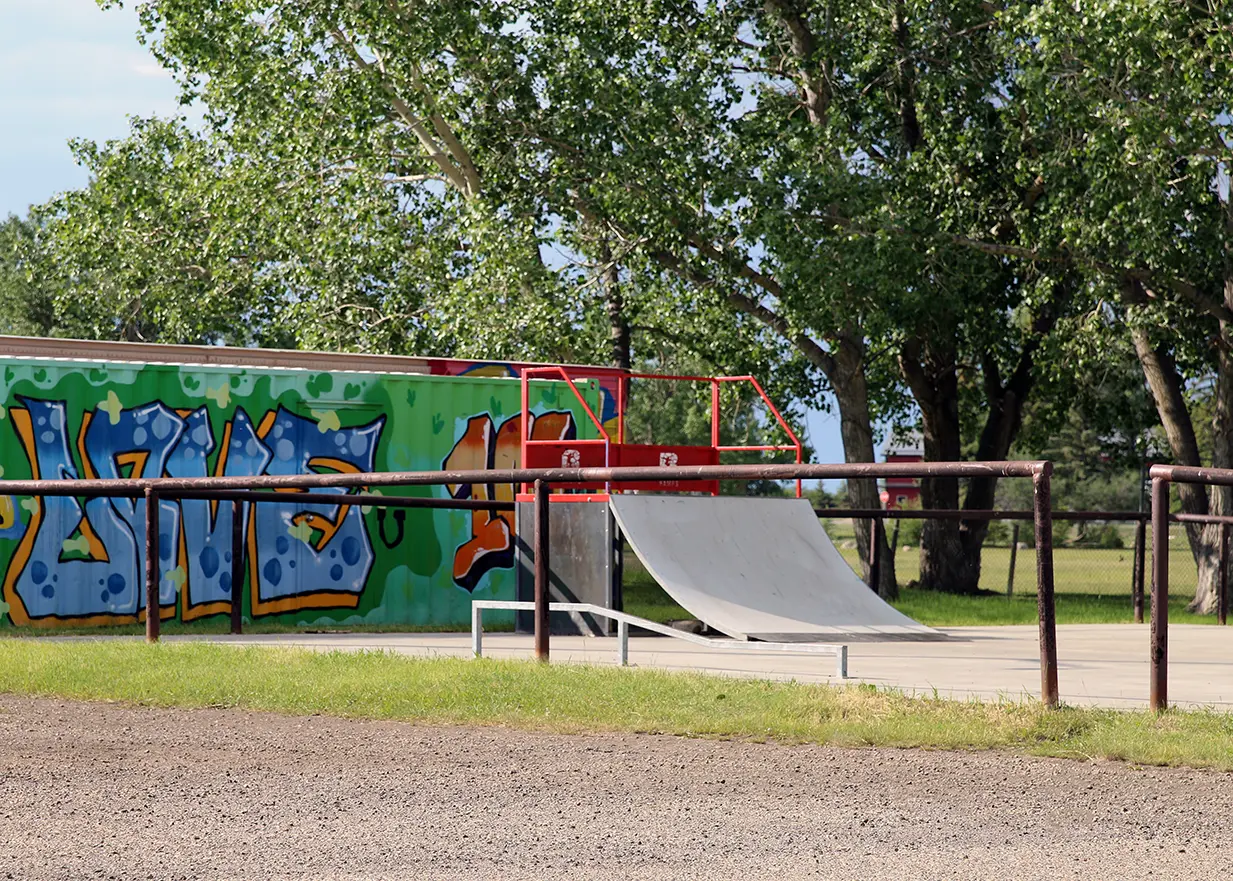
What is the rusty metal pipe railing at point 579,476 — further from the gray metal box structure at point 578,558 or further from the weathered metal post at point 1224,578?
the weathered metal post at point 1224,578

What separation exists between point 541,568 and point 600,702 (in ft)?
4.09

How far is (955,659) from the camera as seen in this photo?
909 cm

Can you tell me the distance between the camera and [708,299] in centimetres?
2177

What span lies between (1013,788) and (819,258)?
13657 millimetres

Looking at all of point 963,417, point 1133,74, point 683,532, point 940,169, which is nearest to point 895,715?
point 683,532

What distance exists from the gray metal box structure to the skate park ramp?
1.59 ft

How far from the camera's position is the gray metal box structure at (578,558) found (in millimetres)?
11742

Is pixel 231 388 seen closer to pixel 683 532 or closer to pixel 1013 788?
pixel 683 532

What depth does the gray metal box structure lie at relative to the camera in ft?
38.5

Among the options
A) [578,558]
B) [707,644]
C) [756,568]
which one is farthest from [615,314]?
[707,644]

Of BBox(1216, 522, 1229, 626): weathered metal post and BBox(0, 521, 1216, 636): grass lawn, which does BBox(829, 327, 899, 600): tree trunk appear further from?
BBox(1216, 522, 1229, 626): weathered metal post

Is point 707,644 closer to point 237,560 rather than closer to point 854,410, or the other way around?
point 237,560

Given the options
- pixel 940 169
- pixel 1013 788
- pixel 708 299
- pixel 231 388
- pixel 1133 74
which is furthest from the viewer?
pixel 708 299

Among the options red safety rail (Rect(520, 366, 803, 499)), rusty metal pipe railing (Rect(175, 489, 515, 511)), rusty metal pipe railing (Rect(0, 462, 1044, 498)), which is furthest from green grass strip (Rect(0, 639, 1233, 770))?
red safety rail (Rect(520, 366, 803, 499))
